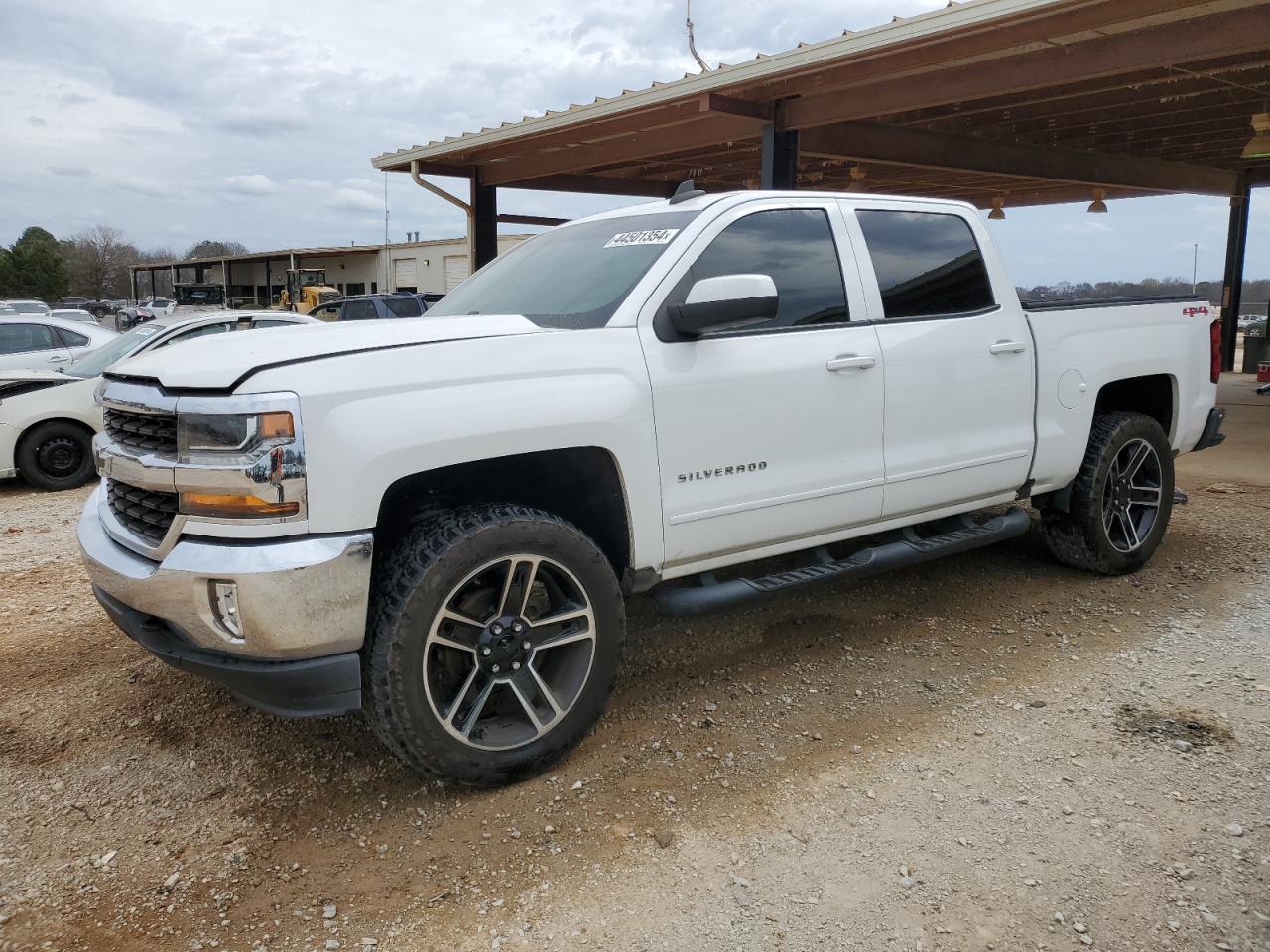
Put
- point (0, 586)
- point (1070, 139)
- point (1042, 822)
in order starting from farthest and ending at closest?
point (1070, 139), point (0, 586), point (1042, 822)

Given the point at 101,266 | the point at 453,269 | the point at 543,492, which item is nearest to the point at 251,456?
the point at 543,492

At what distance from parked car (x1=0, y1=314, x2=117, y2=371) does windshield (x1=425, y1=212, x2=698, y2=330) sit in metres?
7.84

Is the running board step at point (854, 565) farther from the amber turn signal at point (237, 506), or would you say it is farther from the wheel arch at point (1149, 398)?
the amber turn signal at point (237, 506)

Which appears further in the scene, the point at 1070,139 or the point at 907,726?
the point at 1070,139

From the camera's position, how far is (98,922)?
8.41ft

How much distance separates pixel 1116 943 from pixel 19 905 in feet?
9.53

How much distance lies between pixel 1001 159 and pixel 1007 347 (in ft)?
34.8

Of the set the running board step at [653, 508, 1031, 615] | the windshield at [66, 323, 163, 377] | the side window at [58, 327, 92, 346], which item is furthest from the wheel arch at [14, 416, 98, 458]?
the running board step at [653, 508, 1031, 615]

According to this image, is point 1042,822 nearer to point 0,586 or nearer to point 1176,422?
point 1176,422

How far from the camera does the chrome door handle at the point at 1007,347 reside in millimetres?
4465

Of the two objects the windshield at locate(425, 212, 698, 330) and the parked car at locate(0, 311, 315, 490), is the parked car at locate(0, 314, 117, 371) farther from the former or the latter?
the windshield at locate(425, 212, 698, 330)

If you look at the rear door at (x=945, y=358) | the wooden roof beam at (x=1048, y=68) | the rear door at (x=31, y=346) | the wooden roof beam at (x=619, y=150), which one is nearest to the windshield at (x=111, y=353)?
the rear door at (x=31, y=346)

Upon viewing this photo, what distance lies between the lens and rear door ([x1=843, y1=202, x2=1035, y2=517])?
4.12 meters

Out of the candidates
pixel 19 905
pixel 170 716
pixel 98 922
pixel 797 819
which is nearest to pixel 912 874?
pixel 797 819
